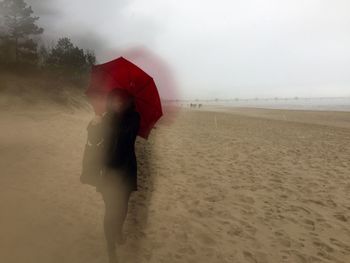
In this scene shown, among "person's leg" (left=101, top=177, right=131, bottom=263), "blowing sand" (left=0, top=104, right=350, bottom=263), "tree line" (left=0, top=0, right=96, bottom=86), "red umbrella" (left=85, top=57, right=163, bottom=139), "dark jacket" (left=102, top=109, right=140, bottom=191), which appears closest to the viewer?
"dark jacket" (left=102, top=109, right=140, bottom=191)

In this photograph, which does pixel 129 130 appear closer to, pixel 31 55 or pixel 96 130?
pixel 96 130

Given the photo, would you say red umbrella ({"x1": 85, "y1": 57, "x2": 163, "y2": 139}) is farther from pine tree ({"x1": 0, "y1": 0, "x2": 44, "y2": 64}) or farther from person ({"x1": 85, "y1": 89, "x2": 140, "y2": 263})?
pine tree ({"x1": 0, "y1": 0, "x2": 44, "y2": 64})

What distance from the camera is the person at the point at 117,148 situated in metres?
4.13

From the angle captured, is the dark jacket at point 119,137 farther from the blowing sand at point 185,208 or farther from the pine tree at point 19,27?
the pine tree at point 19,27

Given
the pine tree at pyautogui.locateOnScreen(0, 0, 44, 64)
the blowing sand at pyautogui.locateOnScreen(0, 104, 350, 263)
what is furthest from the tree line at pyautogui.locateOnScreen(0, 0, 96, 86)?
the blowing sand at pyautogui.locateOnScreen(0, 104, 350, 263)

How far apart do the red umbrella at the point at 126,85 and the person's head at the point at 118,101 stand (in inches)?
6.9

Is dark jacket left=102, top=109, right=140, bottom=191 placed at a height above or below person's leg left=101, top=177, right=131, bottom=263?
above

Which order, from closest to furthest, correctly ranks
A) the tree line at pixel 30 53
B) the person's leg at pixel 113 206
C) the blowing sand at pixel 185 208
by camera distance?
the person's leg at pixel 113 206
the blowing sand at pixel 185 208
the tree line at pixel 30 53

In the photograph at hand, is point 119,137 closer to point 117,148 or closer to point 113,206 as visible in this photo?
point 117,148

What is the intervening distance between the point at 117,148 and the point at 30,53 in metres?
52.6

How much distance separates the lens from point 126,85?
444cm

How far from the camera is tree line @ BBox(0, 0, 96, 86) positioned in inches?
1801

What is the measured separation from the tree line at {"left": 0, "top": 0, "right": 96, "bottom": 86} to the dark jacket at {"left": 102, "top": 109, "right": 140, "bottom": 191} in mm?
41035

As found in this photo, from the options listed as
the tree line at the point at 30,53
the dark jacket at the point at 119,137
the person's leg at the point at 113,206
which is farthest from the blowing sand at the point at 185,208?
the tree line at the point at 30,53
